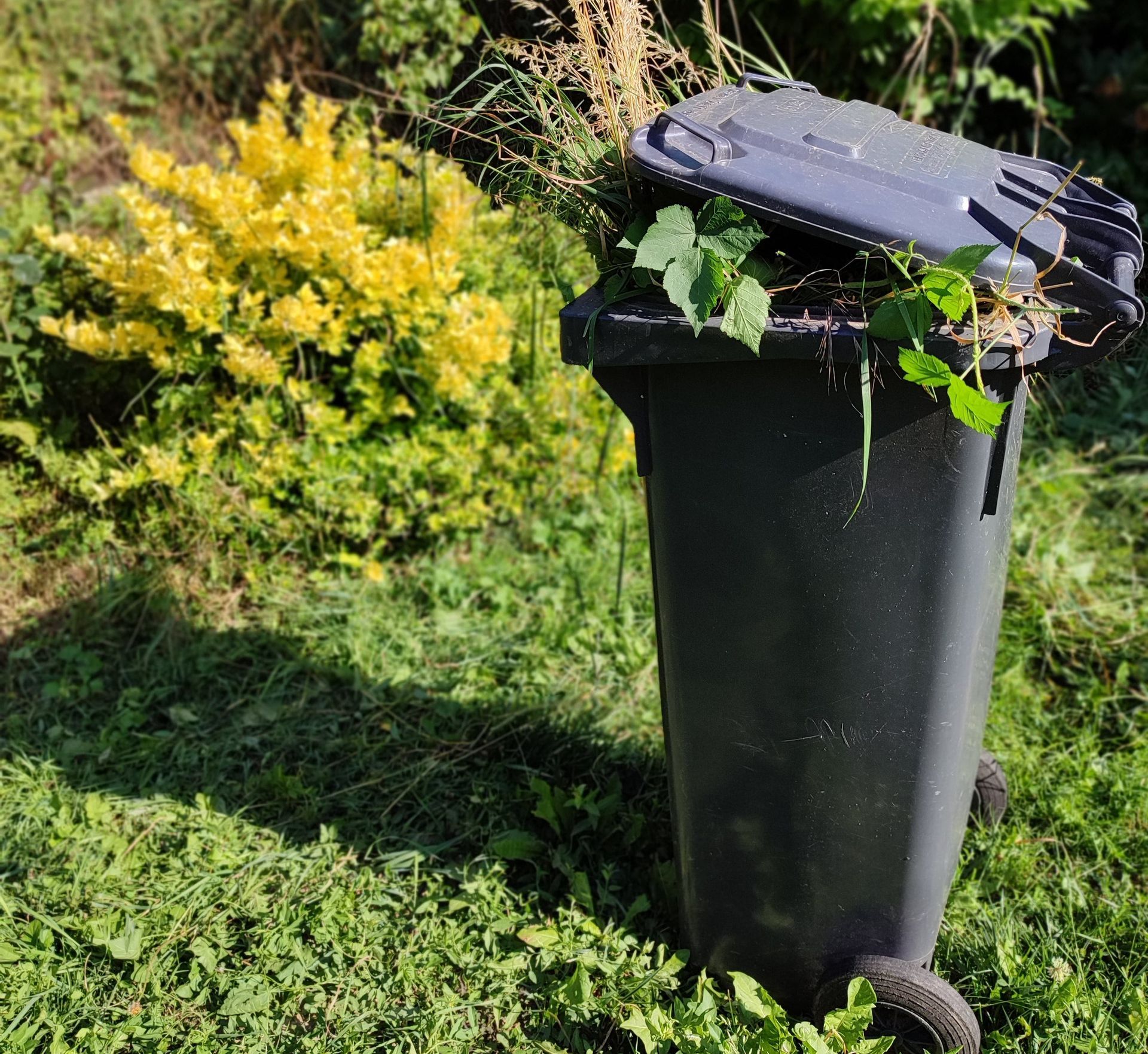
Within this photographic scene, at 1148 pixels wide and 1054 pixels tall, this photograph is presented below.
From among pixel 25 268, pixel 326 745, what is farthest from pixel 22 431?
pixel 326 745

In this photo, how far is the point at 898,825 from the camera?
1869 millimetres

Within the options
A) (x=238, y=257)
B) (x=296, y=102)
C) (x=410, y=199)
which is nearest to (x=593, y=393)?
(x=410, y=199)

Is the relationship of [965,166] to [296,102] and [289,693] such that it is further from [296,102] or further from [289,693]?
[296,102]

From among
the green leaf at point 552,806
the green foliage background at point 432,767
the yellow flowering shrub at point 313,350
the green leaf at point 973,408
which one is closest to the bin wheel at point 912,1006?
the green foliage background at point 432,767

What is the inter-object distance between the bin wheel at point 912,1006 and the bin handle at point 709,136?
1536mm

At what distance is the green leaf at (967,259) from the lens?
1396 millimetres

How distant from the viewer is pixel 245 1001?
2123 millimetres

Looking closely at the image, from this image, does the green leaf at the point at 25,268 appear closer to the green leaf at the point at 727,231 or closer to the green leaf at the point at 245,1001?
the green leaf at the point at 245,1001

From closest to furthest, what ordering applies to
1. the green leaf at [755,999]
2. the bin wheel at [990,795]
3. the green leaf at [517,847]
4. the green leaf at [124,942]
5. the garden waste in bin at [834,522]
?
the garden waste in bin at [834,522]
the green leaf at [755,999]
the green leaf at [124,942]
the green leaf at [517,847]
the bin wheel at [990,795]

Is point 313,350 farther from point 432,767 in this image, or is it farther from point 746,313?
point 746,313

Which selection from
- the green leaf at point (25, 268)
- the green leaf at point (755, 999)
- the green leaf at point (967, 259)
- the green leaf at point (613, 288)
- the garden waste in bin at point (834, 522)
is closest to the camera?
the green leaf at point (967, 259)

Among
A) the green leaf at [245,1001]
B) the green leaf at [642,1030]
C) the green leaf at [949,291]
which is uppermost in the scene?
the green leaf at [949,291]

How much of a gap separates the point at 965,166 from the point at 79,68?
587 cm

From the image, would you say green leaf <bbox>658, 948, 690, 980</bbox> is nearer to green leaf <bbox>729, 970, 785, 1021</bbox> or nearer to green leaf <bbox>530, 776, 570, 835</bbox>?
green leaf <bbox>729, 970, 785, 1021</bbox>
